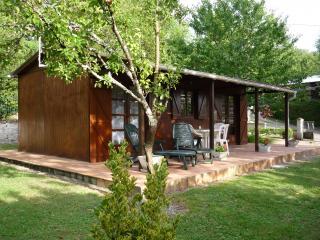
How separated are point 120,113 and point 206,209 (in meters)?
5.38

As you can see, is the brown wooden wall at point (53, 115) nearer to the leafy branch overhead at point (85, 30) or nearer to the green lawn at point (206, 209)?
the green lawn at point (206, 209)

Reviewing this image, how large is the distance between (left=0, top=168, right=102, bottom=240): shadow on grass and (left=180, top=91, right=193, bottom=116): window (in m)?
5.82

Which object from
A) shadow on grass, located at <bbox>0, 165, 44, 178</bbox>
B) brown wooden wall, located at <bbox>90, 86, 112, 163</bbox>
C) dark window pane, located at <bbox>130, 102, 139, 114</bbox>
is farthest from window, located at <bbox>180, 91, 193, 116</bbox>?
shadow on grass, located at <bbox>0, 165, 44, 178</bbox>

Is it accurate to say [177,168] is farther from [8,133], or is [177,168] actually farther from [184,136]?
[8,133]

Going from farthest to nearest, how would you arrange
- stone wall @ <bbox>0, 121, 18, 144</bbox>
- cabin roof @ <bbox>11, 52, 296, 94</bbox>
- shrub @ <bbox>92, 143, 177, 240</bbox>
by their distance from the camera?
stone wall @ <bbox>0, 121, 18, 144</bbox> → cabin roof @ <bbox>11, 52, 296, 94</bbox> → shrub @ <bbox>92, 143, 177, 240</bbox>

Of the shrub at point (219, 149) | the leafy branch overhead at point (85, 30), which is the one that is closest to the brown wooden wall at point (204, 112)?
the shrub at point (219, 149)

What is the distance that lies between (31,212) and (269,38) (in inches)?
659

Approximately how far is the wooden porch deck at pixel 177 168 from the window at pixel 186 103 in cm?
229

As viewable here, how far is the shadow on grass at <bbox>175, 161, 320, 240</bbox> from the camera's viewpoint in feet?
16.3

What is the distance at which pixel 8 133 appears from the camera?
18.7 m

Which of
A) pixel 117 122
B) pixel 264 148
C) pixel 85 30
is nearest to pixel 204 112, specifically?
pixel 264 148

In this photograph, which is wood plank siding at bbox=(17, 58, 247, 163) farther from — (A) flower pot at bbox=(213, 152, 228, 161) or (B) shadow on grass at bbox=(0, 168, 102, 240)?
(B) shadow on grass at bbox=(0, 168, 102, 240)

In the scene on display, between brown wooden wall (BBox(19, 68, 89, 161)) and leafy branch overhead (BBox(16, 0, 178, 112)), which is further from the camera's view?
brown wooden wall (BBox(19, 68, 89, 161))

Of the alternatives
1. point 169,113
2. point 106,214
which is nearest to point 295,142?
point 169,113
